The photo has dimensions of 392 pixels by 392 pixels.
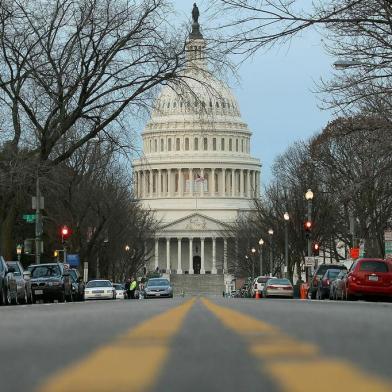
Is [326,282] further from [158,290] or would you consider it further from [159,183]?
[159,183]

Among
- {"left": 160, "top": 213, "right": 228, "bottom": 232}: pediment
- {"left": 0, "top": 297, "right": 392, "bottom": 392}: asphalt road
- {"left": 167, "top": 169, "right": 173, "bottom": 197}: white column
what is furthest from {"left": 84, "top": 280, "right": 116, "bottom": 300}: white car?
{"left": 167, "top": 169, "right": 173, "bottom": 197}: white column

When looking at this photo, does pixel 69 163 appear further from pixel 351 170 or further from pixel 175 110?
pixel 175 110

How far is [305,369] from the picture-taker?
5969 millimetres

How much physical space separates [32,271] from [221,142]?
15382 cm

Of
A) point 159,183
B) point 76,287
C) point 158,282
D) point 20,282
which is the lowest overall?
point 20,282

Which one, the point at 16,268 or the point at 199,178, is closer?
the point at 16,268

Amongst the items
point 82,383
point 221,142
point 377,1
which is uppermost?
point 221,142

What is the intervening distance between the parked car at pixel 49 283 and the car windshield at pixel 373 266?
11.3 m

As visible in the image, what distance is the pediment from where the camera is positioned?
184 metres

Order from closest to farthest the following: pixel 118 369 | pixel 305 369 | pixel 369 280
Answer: pixel 305 369
pixel 118 369
pixel 369 280

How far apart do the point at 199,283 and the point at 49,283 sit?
129654mm

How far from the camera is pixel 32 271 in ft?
135

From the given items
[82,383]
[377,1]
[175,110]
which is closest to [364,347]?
[82,383]

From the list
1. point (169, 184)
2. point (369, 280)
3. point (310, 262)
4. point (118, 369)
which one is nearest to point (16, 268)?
point (369, 280)
